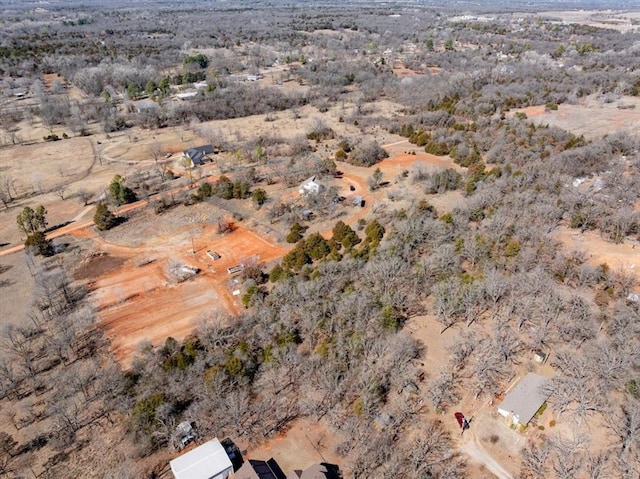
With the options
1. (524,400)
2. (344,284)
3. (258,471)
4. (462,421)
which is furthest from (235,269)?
(524,400)

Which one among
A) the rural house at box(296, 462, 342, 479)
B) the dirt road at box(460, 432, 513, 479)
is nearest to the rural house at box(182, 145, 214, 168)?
the rural house at box(296, 462, 342, 479)

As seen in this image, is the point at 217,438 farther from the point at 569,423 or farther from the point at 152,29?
the point at 152,29

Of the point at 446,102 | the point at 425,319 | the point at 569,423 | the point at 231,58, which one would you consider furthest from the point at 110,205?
the point at 231,58

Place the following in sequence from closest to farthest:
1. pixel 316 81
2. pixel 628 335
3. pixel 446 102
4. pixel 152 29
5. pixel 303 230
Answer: pixel 628 335
pixel 303 230
pixel 446 102
pixel 316 81
pixel 152 29

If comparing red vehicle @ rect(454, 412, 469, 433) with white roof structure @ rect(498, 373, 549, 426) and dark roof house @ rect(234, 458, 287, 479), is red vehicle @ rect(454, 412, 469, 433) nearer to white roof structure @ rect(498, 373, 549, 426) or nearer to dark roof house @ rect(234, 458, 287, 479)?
white roof structure @ rect(498, 373, 549, 426)

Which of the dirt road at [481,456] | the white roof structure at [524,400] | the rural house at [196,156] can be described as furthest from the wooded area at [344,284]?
the rural house at [196,156]

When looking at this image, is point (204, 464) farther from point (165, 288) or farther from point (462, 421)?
point (165, 288)

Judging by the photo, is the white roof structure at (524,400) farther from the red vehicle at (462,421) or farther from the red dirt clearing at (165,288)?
the red dirt clearing at (165,288)
